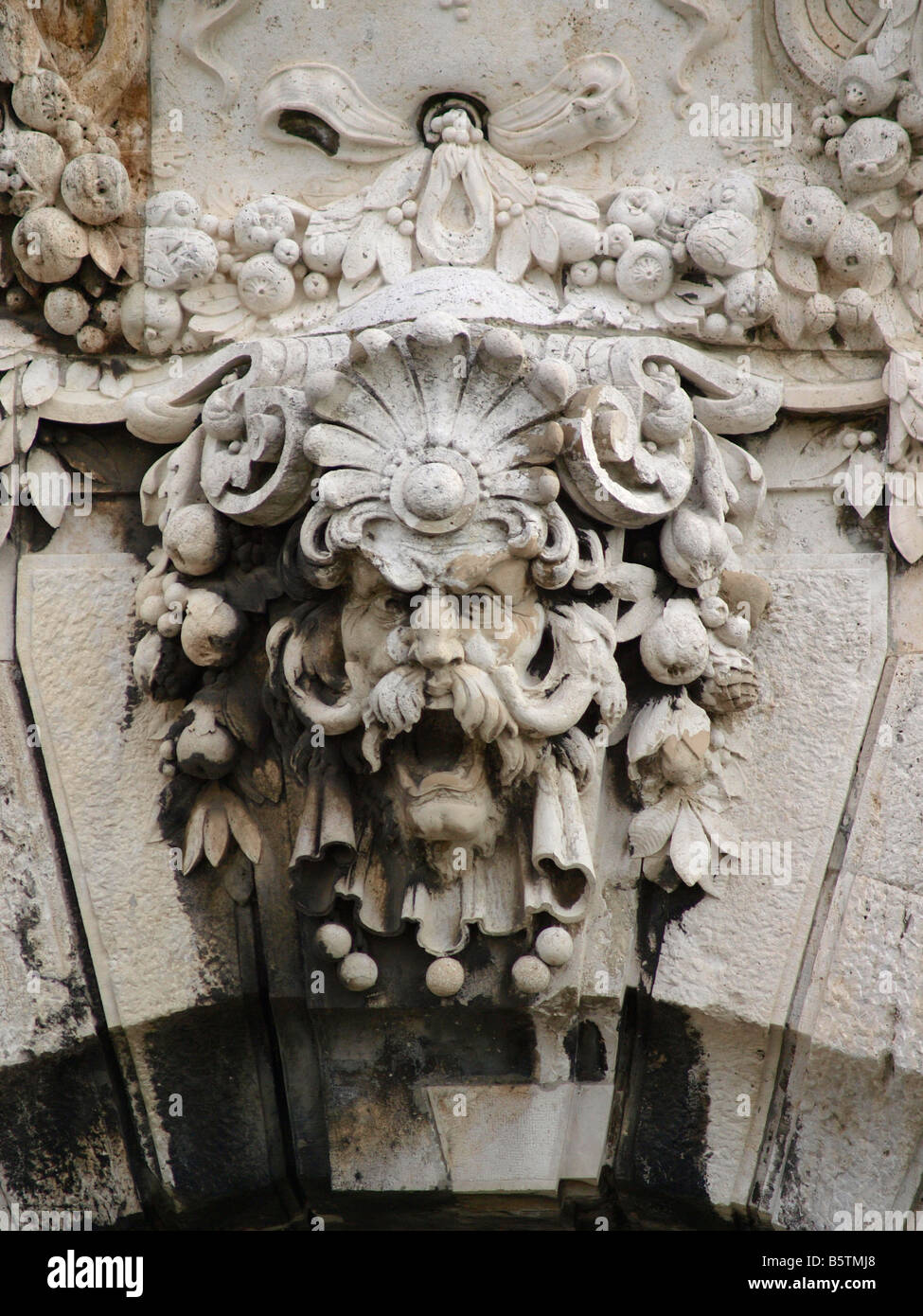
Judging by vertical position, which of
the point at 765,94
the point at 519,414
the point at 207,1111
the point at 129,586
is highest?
the point at 765,94

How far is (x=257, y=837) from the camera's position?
10.4 ft

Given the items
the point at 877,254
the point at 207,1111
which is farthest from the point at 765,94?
the point at 207,1111

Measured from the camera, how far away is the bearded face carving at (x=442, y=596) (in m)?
2.85

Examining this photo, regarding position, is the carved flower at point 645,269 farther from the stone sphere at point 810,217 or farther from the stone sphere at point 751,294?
the stone sphere at point 810,217

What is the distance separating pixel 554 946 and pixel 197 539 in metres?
0.90

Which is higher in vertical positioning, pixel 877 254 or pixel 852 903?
pixel 877 254

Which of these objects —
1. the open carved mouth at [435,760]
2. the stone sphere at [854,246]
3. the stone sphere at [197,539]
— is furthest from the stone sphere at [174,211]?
the stone sphere at [854,246]

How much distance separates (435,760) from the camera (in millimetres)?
2939

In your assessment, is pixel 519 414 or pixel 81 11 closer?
pixel 519 414

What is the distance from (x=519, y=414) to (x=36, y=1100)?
Result: 145 cm

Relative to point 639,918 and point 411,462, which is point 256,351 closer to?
point 411,462

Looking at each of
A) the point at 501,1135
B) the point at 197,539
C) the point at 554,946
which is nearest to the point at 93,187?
the point at 197,539

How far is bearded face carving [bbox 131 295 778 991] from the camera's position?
285 cm

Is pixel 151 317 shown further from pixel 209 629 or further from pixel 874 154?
pixel 874 154
